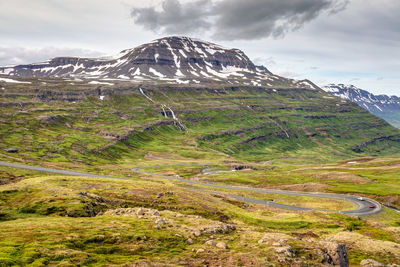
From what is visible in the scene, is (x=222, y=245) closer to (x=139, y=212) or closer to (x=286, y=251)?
(x=286, y=251)

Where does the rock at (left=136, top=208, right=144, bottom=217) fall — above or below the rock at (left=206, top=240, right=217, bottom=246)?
below

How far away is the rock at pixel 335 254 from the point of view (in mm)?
37938

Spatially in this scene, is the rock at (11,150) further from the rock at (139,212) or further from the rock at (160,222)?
A: the rock at (160,222)

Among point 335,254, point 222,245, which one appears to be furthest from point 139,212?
point 335,254

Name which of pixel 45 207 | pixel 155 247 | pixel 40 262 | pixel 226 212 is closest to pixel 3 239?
pixel 40 262

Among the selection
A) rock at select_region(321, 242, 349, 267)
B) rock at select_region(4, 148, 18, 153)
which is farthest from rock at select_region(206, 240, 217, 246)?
rock at select_region(4, 148, 18, 153)

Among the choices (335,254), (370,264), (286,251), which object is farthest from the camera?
(370,264)

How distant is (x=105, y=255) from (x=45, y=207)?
29290mm

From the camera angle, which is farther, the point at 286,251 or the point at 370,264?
the point at 370,264

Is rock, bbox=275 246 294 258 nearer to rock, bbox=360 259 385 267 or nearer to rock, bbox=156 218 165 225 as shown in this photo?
rock, bbox=360 259 385 267

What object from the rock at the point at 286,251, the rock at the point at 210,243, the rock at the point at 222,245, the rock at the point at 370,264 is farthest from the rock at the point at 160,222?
the rock at the point at 370,264

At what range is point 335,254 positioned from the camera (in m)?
38.8

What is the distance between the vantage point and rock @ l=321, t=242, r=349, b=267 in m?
37.9

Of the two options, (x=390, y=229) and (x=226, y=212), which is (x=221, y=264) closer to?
(x=226, y=212)
